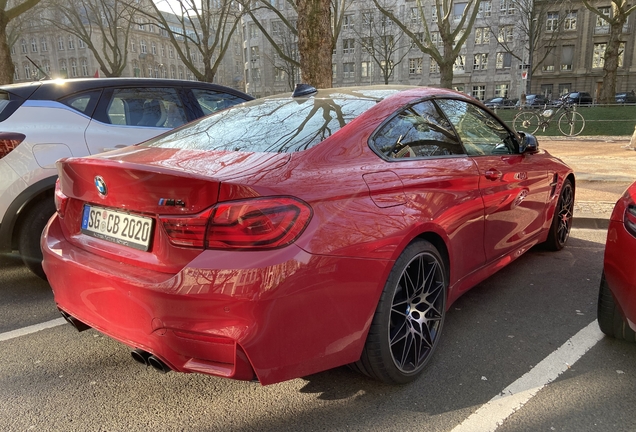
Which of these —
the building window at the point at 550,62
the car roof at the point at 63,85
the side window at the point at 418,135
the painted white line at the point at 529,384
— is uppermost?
the building window at the point at 550,62

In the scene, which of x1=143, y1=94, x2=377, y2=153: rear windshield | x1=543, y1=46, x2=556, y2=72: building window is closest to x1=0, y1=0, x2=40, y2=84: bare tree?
x1=143, y1=94, x2=377, y2=153: rear windshield

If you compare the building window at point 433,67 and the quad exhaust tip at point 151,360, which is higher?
the building window at point 433,67

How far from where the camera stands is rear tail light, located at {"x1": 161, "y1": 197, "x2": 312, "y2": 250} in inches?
72.8

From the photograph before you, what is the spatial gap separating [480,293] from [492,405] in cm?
152

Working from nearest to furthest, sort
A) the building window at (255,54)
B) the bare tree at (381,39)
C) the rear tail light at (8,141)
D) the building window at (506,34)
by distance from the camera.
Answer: the rear tail light at (8,141), the bare tree at (381,39), the building window at (506,34), the building window at (255,54)

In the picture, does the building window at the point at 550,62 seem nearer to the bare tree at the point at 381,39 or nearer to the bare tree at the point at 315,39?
the bare tree at the point at 381,39

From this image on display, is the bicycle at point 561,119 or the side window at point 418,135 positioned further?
the bicycle at point 561,119

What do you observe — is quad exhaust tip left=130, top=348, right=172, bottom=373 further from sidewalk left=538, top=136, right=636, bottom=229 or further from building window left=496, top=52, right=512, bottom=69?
building window left=496, top=52, right=512, bottom=69

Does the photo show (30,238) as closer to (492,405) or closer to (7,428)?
(7,428)

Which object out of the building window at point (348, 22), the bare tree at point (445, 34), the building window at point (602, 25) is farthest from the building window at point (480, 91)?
the bare tree at point (445, 34)

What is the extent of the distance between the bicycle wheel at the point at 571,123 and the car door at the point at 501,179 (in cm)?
1382

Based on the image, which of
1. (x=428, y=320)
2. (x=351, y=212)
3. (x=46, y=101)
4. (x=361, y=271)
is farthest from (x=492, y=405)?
(x=46, y=101)

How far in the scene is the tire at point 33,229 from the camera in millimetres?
3721

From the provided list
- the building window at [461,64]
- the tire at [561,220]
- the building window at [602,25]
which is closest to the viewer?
the tire at [561,220]
